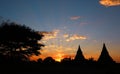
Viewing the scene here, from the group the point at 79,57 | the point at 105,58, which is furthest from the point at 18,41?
the point at 105,58

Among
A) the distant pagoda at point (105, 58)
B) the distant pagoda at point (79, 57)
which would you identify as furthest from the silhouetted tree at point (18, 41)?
the distant pagoda at point (105, 58)

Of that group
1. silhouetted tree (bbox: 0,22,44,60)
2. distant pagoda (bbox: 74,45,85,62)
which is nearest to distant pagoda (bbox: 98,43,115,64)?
distant pagoda (bbox: 74,45,85,62)

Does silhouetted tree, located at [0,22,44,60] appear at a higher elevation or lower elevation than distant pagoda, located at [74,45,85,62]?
higher

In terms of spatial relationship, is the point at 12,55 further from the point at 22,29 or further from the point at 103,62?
the point at 103,62

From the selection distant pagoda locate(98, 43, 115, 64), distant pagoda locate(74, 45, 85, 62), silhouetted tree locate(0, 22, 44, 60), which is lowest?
distant pagoda locate(98, 43, 115, 64)

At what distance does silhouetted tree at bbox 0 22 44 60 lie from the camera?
41469 mm

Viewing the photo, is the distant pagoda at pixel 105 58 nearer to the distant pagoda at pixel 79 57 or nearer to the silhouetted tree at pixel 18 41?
the distant pagoda at pixel 79 57

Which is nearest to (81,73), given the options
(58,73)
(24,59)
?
(58,73)

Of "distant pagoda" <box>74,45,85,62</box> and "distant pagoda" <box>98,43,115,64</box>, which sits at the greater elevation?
"distant pagoda" <box>74,45,85,62</box>

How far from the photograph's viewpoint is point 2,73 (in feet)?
95.2

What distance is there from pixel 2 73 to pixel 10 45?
41.7 ft

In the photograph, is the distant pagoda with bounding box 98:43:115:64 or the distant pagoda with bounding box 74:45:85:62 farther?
the distant pagoda with bounding box 74:45:85:62

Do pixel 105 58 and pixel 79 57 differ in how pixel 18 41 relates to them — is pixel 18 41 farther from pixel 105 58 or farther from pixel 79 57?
pixel 105 58

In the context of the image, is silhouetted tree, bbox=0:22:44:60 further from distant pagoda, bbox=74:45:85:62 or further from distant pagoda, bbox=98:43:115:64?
distant pagoda, bbox=98:43:115:64
